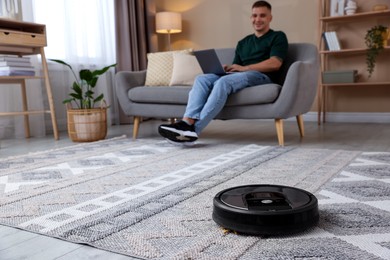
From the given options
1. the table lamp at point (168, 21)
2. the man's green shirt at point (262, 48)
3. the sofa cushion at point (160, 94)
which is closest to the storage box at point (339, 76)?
the man's green shirt at point (262, 48)

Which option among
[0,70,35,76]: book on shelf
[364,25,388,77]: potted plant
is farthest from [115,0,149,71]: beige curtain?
[364,25,388,77]: potted plant

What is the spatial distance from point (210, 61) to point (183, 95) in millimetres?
291

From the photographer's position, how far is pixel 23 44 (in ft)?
9.00

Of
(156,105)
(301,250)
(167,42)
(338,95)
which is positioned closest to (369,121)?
(338,95)

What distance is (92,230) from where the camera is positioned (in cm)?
102

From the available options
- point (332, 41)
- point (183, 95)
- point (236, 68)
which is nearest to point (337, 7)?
point (332, 41)

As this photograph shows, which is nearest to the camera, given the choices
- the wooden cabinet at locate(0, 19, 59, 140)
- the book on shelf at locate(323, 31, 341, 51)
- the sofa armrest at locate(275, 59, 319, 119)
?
the sofa armrest at locate(275, 59, 319, 119)

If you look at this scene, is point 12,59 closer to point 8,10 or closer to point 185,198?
point 8,10

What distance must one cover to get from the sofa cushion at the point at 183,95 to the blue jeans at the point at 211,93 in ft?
0.21

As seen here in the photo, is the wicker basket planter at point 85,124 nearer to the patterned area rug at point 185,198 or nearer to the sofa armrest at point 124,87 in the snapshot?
the sofa armrest at point 124,87

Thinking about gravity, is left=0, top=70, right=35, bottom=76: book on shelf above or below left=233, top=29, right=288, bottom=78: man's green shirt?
below

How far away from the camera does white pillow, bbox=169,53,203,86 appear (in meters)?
2.93

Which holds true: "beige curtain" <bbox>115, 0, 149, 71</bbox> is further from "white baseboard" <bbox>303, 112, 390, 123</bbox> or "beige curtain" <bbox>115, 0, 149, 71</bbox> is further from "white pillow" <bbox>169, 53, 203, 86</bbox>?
"white baseboard" <bbox>303, 112, 390, 123</bbox>

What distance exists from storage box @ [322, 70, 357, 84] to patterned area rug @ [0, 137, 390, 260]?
1598 millimetres
